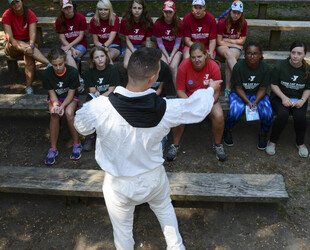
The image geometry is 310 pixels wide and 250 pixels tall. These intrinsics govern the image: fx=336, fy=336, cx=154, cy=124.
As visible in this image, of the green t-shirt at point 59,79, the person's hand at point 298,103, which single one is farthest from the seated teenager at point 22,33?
the person's hand at point 298,103

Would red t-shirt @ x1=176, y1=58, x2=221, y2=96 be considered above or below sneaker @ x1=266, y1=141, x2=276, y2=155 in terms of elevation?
above

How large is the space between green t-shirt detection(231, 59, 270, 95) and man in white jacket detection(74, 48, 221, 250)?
2.03m

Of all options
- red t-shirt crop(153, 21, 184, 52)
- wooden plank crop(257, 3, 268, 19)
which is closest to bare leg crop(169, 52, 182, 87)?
red t-shirt crop(153, 21, 184, 52)

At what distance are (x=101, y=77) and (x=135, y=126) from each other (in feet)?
8.07

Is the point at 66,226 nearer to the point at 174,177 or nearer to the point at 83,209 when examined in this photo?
the point at 83,209

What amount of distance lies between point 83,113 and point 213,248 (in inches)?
72.2

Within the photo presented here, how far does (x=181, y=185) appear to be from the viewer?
3.40 m

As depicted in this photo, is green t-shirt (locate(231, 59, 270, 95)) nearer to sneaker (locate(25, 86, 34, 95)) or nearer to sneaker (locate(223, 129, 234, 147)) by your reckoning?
sneaker (locate(223, 129, 234, 147))

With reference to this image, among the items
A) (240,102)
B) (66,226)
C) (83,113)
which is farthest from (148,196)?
(240,102)

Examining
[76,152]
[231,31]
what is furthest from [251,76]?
[76,152]

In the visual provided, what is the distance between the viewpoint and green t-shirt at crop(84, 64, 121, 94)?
14.4ft

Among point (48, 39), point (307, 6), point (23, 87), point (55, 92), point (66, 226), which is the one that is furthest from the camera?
point (307, 6)

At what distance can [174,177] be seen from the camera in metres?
3.50

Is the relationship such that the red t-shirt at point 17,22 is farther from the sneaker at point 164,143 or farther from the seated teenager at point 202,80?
the sneaker at point 164,143
